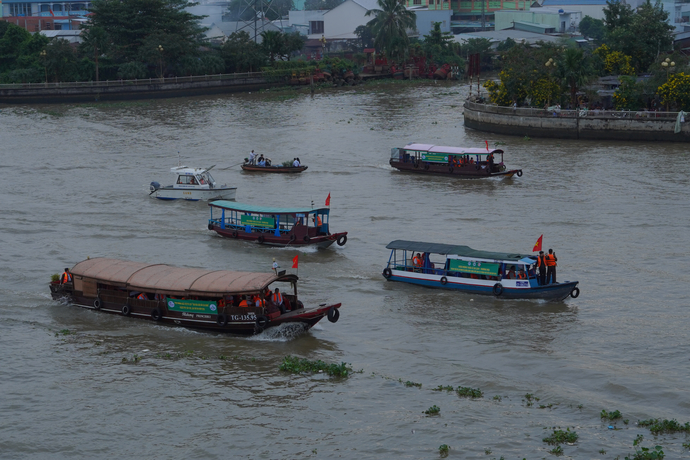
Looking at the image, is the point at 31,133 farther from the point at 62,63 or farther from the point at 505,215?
the point at 505,215

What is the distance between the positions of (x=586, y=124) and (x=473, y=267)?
29.5m

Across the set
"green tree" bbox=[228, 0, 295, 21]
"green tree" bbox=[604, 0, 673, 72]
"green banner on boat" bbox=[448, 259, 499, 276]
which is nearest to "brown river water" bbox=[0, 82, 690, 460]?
"green banner on boat" bbox=[448, 259, 499, 276]

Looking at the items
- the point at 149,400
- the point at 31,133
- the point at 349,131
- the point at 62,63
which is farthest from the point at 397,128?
the point at 149,400

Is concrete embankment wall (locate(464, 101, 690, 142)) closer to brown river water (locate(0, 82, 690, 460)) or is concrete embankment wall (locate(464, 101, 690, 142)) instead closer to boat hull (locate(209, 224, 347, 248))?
brown river water (locate(0, 82, 690, 460))

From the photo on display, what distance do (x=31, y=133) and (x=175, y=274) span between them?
3987 centimetres

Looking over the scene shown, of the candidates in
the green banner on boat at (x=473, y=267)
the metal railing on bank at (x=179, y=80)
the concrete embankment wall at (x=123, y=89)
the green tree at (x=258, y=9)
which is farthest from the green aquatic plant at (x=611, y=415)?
the green tree at (x=258, y=9)

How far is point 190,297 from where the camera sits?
2208cm

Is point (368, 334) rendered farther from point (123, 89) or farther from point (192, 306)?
point (123, 89)

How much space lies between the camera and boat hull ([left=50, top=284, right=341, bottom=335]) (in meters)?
21.5

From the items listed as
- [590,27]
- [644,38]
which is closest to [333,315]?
[644,38]

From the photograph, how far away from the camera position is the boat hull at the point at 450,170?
4183 centimetres

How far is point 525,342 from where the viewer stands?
21.4 m

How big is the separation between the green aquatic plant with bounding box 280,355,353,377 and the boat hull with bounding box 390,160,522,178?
23477 millimetres

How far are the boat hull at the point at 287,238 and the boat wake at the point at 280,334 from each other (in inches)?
317
